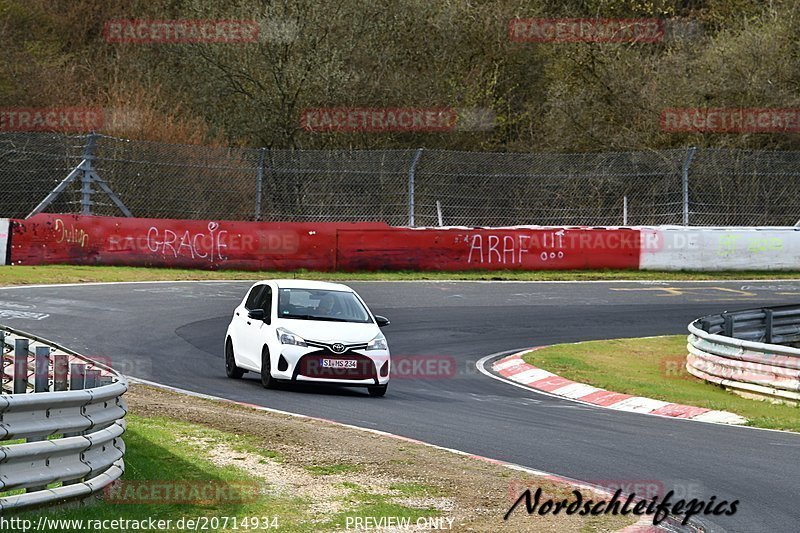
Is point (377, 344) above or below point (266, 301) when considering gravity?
below

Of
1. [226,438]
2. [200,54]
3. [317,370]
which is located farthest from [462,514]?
[200,54]

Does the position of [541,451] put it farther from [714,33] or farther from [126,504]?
[714,33]

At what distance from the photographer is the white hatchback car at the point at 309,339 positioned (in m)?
14.4

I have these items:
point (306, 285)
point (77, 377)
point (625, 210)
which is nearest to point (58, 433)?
point (77, 377)

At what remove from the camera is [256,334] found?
594 inches

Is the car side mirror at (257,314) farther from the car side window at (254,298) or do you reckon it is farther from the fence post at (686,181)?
the fence post at (686,181)

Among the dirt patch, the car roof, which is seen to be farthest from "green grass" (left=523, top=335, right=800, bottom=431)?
the dirt patch

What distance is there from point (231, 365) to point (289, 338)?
5.39 ft

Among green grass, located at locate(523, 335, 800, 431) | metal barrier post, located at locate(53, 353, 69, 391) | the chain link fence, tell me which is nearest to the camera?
metal barrier post, located at locate(53, 353, 69, 391)

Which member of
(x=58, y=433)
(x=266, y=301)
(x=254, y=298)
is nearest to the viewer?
(x=58, y=433)

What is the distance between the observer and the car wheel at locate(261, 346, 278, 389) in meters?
14.6

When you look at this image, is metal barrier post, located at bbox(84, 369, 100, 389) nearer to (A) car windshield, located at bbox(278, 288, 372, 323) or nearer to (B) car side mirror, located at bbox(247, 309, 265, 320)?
(A) car windshield, located at bbox(278, 288, 372, 323)

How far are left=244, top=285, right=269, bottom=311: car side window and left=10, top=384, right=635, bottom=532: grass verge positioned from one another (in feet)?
14.5

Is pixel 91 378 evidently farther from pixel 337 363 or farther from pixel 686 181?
pixel 686 181
